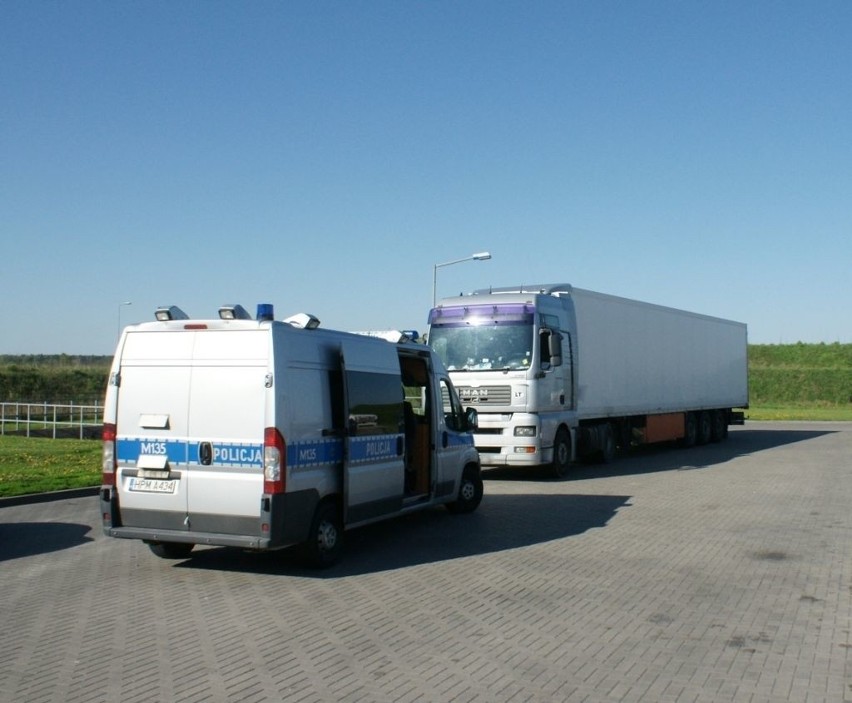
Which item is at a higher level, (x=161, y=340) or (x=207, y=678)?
(x=161, y=340)

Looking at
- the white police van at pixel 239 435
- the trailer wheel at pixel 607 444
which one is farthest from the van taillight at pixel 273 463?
the trailer wheel at pixel 607 444

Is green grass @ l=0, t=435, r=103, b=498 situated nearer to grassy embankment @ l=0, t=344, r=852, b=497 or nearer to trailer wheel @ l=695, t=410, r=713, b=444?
grassy embankment @ l=0, t=344, r=852, b=497

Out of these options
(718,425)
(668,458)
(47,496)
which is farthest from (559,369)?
(718,425)

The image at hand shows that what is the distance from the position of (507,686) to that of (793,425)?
4270cm

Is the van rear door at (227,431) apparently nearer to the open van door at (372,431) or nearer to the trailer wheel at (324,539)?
the trailer wheel at (324,539)

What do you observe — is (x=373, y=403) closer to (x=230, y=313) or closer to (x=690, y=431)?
(x=230, y=313)

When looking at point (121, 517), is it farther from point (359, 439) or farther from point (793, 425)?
point (793, 425)

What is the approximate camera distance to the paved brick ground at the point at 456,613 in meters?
6.03

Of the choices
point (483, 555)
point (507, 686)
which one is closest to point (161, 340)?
point (483, 555)

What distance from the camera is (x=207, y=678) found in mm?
6113

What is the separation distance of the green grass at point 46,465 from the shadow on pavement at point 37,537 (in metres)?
2.54

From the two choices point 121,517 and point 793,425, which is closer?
point 121,517

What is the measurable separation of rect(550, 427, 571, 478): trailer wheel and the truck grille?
153 centimetres

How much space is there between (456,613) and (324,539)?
220 cm
